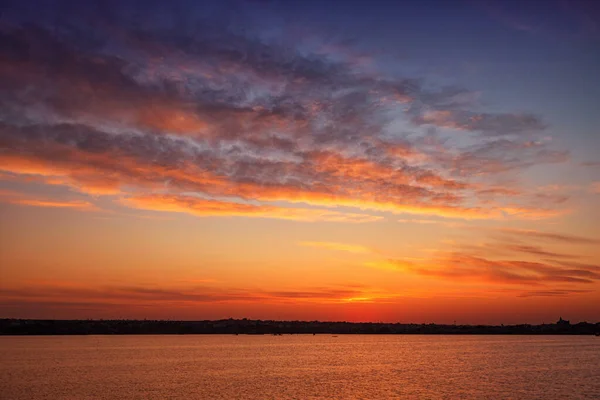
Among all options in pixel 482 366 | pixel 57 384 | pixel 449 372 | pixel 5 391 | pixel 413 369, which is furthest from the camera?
pixel 482 366

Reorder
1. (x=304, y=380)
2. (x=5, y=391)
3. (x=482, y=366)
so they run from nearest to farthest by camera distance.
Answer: (x=5, y=391), (x=304, y=380), (x=482, y=366)

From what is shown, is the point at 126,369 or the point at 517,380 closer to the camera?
the point at 517,380

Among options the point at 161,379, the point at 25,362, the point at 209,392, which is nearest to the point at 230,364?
the point at 161,379

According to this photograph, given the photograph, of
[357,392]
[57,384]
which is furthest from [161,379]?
[357,392]

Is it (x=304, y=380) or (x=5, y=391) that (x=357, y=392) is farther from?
(x=5, y=391)

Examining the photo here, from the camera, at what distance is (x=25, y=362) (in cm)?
10194

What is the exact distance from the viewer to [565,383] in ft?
241

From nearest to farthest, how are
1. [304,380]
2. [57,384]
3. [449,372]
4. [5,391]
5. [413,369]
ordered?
[5,391]
[57,384]
[304,380]
[449,372]
[413,369]

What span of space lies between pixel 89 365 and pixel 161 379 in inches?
1123

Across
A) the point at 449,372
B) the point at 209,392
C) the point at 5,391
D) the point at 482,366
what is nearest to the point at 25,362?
the point at 5,391

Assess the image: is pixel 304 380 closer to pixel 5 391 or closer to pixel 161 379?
pixel 161 379

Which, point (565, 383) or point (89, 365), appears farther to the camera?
point (89, 365)

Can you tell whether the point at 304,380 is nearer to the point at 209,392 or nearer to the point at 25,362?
the point at 209,392

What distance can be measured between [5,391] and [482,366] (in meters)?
77.6
